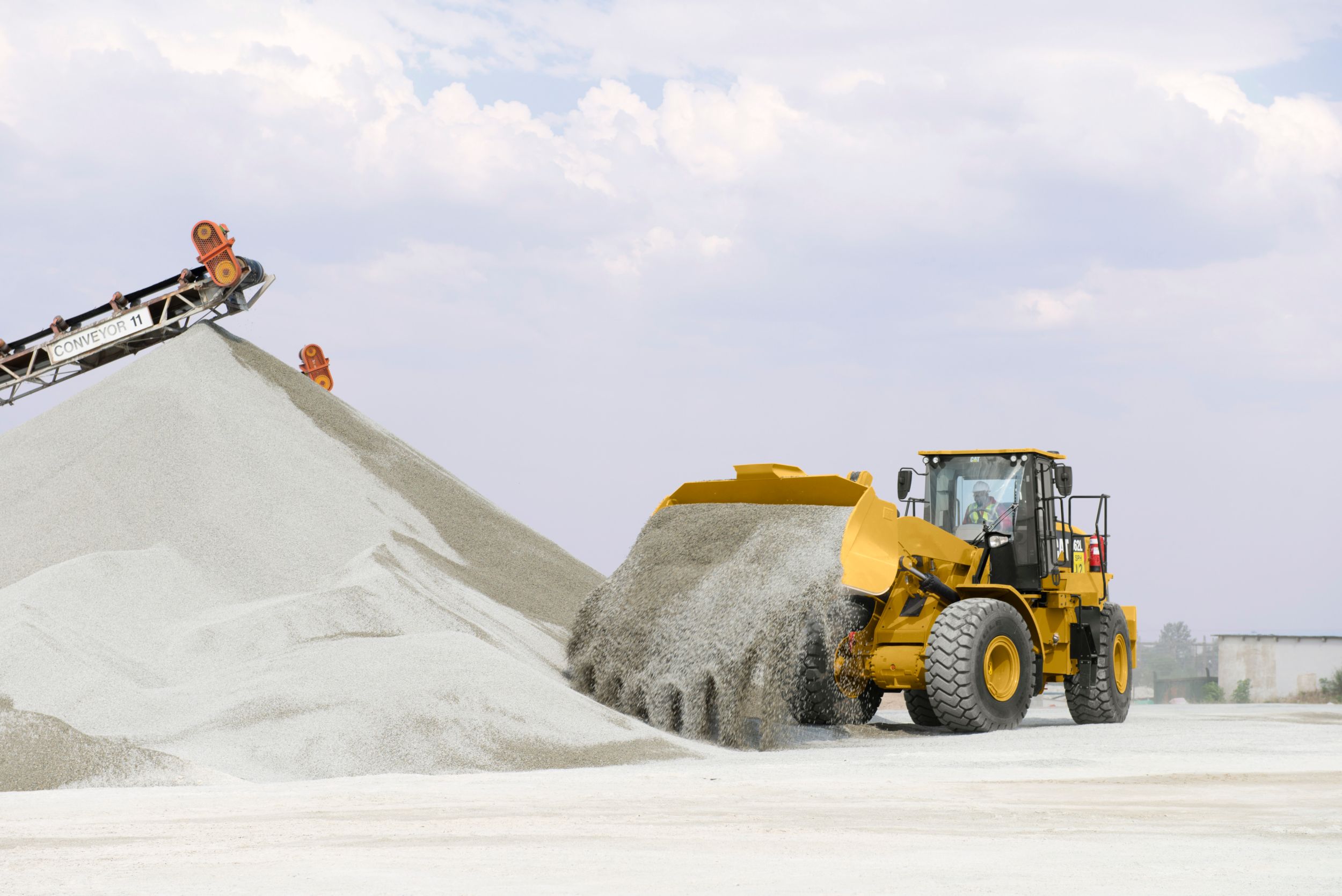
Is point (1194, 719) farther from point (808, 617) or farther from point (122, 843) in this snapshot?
point (122, 843)

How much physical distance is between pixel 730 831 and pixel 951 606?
5247 mm

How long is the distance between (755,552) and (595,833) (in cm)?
479

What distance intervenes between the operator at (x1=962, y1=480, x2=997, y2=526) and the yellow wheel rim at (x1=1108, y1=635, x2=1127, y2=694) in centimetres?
208

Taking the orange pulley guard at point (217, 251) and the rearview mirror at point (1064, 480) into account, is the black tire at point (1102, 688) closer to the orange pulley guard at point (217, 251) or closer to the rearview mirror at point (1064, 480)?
the rearview mirror at point (1064, 480)

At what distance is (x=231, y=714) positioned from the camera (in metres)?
9.30

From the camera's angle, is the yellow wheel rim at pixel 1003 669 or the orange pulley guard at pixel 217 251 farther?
the orange pulley guard at pixel 217 251

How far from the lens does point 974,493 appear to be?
12547mm

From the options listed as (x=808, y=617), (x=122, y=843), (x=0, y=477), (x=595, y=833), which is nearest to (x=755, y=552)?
(x=808, y=617)

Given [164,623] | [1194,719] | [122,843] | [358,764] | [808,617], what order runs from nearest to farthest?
1. [122,843]
2. [358,764]
3. [808,617]
4. [164,623]
5. [1194,719]

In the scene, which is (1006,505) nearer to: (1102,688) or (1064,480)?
(1064,480)

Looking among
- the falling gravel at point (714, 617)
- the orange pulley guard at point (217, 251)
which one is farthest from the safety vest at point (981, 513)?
the orange pulley guard at point (217, 251)

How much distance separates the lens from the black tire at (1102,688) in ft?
41.7

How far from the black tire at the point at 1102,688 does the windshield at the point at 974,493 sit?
151cm

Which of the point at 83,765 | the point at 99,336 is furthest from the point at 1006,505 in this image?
the point at 99,336
